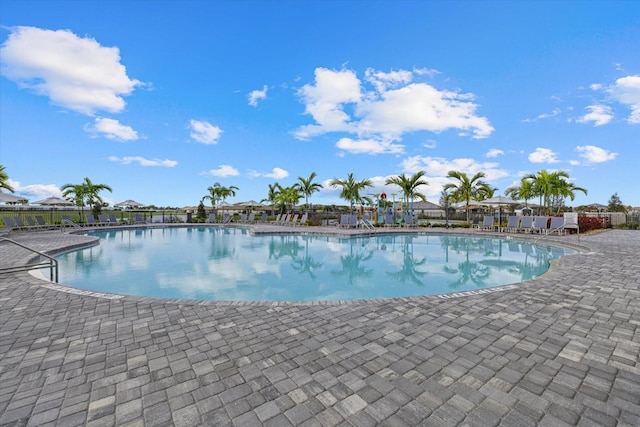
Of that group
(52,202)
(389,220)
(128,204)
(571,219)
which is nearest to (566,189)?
(571,219)

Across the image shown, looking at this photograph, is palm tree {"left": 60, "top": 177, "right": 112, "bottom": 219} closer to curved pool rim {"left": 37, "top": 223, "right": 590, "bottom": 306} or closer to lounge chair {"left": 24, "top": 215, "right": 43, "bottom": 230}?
curved pool rim {"left": 37, "top": 223, "right": 590, "bottom": 306}

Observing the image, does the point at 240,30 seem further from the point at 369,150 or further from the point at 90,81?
the point at 369,150

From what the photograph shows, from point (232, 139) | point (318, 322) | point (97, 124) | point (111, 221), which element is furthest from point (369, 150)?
point (318, 322)

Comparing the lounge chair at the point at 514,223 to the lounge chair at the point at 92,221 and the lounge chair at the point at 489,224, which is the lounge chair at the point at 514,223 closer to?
the lounge chair at the point at 489,224

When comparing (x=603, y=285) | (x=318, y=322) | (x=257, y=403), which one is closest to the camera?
(x=257, y=403)

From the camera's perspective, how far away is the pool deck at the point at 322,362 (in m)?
1.87

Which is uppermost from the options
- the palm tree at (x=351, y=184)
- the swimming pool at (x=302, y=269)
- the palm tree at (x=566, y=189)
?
the palm tree at (x=351, y=184)

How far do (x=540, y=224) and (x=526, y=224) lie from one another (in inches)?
34.2

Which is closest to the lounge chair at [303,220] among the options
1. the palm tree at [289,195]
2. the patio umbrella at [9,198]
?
the palm tree at [289,195]

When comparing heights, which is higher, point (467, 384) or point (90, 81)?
point (90, 81)

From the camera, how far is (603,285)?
16.5 feet

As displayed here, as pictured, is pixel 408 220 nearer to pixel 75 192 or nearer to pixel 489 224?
pixel 489 224

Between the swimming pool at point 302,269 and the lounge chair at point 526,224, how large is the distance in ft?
10.6

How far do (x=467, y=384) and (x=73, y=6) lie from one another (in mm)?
13517
